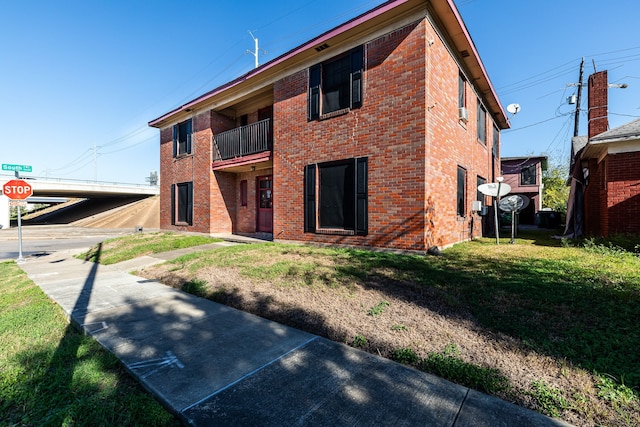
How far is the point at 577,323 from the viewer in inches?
119

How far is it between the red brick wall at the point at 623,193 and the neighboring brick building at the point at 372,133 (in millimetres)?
3681

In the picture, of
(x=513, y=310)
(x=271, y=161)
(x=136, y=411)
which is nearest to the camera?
(x=136, y=411)

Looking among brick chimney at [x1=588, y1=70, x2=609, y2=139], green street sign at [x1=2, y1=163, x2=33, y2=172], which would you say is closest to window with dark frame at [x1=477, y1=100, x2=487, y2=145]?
brick chimney at [x1=588, y1=70, x2=609, y2=139]

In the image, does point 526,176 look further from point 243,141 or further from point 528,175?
point 243,141

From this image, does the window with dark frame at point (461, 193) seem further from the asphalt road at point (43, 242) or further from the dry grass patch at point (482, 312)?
the asphalt road at point (43, 242)

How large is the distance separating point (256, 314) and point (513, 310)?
10.5 ft

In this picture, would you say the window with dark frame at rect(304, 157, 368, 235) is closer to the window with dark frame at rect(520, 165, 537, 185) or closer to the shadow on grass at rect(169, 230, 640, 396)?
the shadow on grass at rect(169, 230, 640, 396)

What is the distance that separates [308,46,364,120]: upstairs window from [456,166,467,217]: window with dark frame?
4.39 meters

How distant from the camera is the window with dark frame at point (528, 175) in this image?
26653 mm

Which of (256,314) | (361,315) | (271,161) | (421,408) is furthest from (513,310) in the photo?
(271,161)

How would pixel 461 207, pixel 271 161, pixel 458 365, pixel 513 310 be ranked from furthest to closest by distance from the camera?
pixel 271 161 < pixel 461 207 < pixel 513 310 < pixel 458 365

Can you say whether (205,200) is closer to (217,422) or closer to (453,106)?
(453,106)

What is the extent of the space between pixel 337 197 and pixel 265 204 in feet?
16.5

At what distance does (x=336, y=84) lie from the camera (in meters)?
8.43
